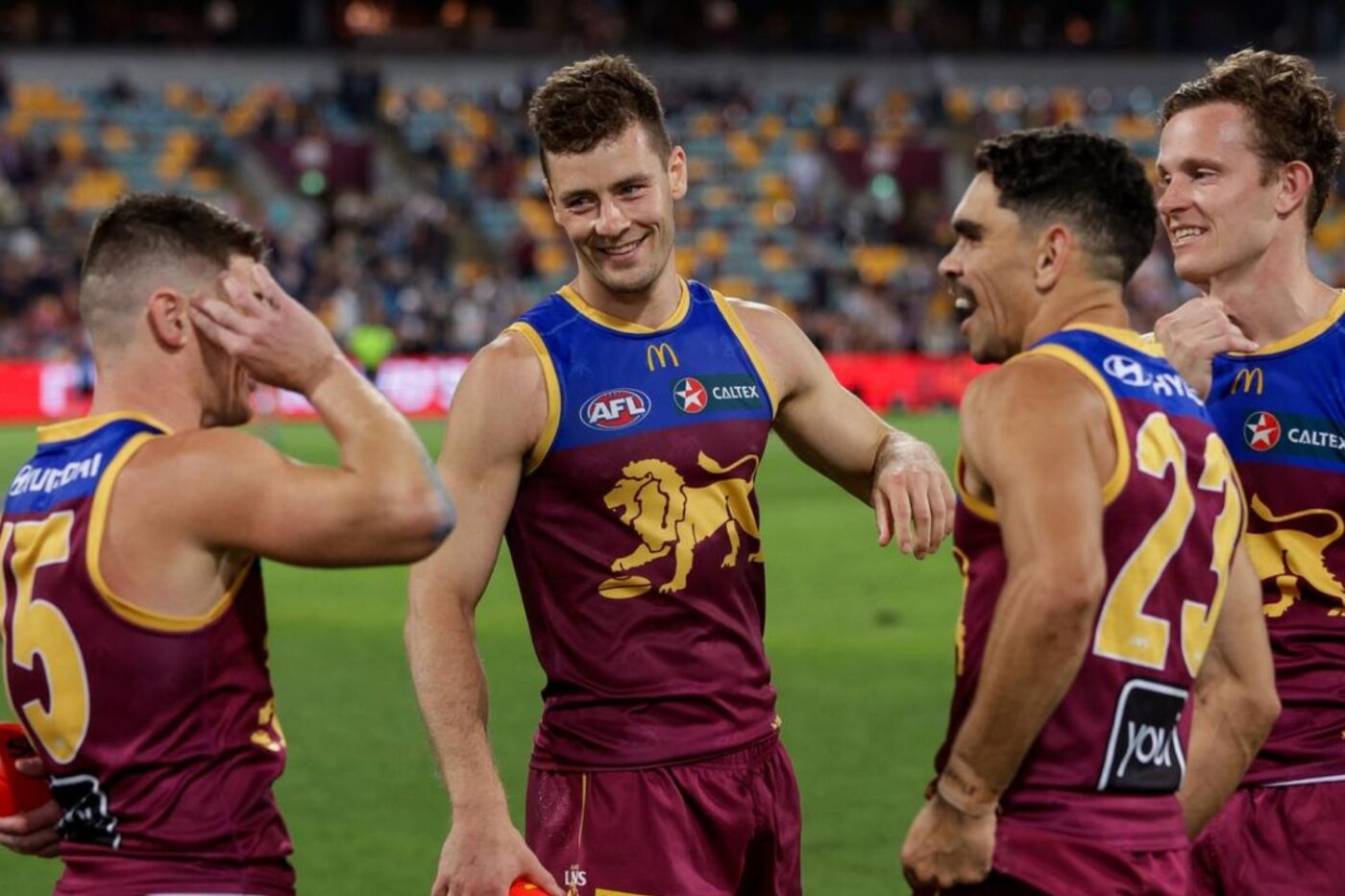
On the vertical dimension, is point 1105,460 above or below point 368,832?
above

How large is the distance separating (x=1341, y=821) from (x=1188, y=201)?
5.12 feet

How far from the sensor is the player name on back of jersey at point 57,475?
358 centimetres

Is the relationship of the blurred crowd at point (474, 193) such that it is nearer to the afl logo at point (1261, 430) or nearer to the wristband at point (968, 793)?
the afl logo at point (1261, 430)

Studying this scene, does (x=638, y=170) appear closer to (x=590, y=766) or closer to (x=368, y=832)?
(x=590, y=766)

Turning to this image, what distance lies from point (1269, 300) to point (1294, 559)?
68 cm

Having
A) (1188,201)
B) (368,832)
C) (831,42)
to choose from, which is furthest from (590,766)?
(831,42)

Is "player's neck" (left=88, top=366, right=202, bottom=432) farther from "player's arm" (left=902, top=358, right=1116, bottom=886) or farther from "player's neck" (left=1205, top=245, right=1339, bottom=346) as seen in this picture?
"player's neck" (left=1205, top=245, right=1339, bottom=346)

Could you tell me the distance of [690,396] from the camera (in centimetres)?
469

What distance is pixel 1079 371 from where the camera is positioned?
3.53 m

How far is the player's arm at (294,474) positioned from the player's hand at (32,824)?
0.76 metres

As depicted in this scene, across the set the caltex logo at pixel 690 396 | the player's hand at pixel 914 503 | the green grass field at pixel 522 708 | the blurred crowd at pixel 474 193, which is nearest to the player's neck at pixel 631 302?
the caltex logo at pixel 690 396

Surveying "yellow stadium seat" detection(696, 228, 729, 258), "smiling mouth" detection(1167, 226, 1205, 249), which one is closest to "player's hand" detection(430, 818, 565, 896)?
"smiling mouth" detection(1167, 226, 1205, 249)

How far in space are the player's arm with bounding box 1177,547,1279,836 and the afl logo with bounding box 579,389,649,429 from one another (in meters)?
1.46

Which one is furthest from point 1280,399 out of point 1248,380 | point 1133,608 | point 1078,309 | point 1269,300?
point 1133,608
